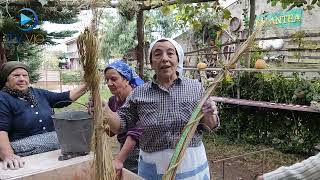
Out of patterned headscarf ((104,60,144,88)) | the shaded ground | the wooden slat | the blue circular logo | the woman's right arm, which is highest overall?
the blue circular logo

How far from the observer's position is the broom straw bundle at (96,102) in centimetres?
99

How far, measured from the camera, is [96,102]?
1.07m

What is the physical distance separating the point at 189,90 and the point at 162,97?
0.48 ft

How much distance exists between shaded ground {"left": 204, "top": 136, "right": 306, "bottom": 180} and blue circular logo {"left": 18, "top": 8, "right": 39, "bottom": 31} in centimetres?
252

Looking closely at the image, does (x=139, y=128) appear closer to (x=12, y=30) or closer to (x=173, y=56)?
(x=173, y=56)

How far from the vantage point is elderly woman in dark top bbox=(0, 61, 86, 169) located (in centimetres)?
197

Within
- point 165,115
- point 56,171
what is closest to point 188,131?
point 165,115

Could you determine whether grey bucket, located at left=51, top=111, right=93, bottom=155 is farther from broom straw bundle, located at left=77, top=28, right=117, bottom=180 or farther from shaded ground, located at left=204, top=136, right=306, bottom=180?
shaded ground, located at left=204, top=136, right=306, bottom=180

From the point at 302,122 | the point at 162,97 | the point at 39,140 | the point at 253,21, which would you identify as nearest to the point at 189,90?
the point at 162,97

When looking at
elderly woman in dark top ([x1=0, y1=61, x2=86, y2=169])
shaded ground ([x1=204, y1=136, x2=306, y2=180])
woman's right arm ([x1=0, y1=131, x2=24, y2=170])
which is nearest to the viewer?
woman's right arm ([x1=0, y1=131, x2=24, y2=170])

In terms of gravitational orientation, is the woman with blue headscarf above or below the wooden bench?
above

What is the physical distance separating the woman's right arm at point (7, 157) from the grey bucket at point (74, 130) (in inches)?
8.9

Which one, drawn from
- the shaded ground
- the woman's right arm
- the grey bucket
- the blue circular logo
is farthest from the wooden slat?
the woman's right arm

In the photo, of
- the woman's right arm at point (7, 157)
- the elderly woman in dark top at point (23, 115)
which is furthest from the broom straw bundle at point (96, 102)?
the elderly woman in dark top at point (23, 115)
